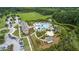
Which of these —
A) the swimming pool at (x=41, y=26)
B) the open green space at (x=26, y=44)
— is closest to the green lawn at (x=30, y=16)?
the swimming pool at (x=41, y=26)

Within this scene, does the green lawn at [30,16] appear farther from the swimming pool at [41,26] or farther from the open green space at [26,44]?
the open green space at [26,44]

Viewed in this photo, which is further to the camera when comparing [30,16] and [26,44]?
[30,16]

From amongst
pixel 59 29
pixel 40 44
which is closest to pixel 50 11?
pixel 59 29

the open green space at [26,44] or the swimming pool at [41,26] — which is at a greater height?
the swimming pool at [41,26]

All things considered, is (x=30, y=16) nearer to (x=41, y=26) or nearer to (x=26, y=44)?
(x=41, y=26)

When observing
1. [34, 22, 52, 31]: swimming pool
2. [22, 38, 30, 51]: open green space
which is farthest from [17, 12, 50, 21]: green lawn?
[22, 38, 30, 51]: open green space

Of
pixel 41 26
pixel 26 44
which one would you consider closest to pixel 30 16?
pixel 41 26

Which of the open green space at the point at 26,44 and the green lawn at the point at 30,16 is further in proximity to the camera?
the green lawn at the point at 30,16

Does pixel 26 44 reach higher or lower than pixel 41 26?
lower

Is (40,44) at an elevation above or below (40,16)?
below
